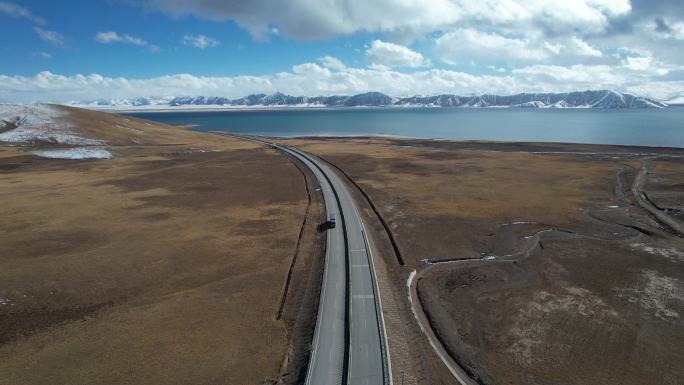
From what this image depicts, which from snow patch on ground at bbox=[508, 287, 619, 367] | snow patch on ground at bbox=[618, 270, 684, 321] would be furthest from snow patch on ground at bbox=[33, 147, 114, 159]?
snow patch on ground at bbox=[618, 270, 684, 321]

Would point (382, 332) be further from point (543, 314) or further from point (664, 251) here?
point (664, 251)

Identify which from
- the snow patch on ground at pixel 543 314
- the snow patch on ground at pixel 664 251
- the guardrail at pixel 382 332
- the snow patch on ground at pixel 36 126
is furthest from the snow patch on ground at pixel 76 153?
the snow patch on ground at pixel 664 251

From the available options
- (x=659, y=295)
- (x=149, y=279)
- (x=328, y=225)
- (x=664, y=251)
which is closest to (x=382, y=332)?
(x=149, y=279)

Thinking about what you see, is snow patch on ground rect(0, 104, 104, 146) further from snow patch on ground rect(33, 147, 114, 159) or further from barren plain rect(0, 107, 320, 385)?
barren plain rect(0, 107, 320, 385)

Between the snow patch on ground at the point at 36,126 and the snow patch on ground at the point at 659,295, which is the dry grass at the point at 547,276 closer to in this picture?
the snow patch on ground at the point at 659,295

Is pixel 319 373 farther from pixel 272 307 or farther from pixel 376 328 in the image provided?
pixel 272 307

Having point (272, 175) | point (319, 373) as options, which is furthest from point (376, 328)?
point (272, 175)
